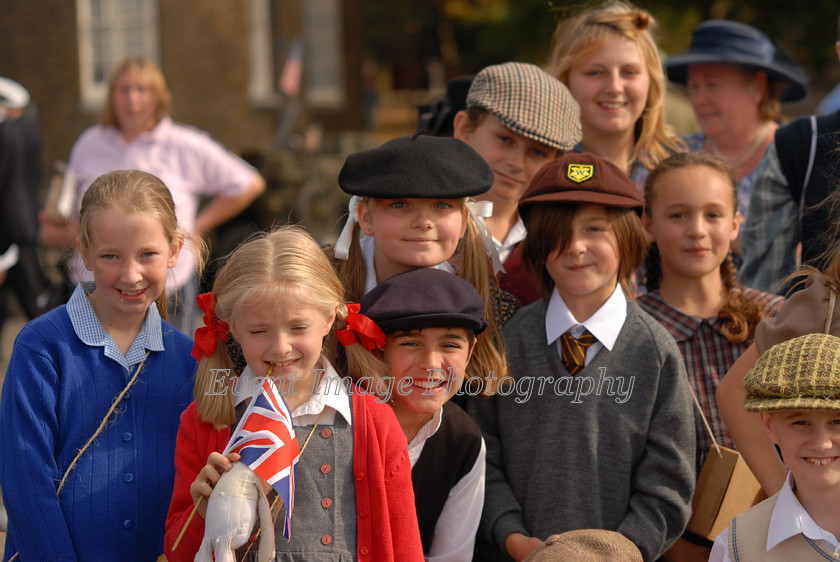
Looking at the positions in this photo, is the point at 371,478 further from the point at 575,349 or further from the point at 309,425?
the point at 575,349

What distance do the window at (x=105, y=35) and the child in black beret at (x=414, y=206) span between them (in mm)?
15937

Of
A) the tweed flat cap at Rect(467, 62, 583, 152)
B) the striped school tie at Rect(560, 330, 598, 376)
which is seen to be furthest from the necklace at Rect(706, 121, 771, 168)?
the striped school tie at Rect(560, 330, 598, 376)

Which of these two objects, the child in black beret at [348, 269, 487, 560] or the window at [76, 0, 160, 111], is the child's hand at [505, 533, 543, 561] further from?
the window at [76, 0, 160, 111]

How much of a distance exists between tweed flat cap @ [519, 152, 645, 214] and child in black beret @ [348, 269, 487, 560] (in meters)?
0.47

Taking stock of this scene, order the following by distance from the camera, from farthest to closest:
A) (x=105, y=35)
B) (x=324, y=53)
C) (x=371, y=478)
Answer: (x=324, y=53), (x=105, y=35), (x=371, y=478)

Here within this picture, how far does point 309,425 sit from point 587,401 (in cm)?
97

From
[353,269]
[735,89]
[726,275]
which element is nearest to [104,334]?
[353,269]

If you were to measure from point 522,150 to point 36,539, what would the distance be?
2.30 metres

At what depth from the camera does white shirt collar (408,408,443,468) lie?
308 cm

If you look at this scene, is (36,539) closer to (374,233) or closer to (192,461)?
(192,461)

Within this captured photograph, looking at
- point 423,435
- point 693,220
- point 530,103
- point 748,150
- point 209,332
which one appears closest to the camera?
point 209,332

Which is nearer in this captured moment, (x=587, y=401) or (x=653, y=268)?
(x=587, y=401)

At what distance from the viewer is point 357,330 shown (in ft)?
9.60

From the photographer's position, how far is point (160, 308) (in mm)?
3275
